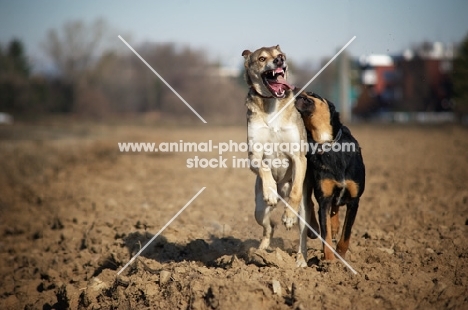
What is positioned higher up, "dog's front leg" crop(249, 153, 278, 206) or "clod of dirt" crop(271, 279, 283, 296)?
"dog's front leg" crop(249, 153, 278, 206)

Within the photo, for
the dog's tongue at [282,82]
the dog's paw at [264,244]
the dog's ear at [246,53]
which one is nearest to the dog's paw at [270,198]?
the dog's paw at [264,244]

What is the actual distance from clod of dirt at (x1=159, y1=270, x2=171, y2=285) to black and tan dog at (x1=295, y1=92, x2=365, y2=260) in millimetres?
1676

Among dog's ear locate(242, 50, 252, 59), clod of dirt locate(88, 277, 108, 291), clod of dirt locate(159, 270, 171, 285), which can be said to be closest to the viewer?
clod of dirt locate(159, 270, 171, 285)

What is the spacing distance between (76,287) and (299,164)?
10.2 ft

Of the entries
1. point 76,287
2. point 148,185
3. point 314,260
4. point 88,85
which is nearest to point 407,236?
point 314,260

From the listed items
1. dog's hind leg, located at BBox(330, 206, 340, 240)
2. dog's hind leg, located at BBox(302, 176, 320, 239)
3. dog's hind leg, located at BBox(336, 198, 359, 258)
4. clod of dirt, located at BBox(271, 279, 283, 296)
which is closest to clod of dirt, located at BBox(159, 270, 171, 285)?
clod of dirt, located at BBox(271, 279, 283, 296)

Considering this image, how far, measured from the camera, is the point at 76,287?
7742mm

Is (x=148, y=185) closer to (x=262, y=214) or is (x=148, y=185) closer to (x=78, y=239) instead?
(x=78, y=239)

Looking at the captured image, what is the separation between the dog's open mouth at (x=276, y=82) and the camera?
698cm

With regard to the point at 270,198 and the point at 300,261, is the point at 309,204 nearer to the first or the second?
the point at 270,198

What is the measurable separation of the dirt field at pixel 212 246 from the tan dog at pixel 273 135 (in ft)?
1.87

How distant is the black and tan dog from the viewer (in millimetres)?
6824

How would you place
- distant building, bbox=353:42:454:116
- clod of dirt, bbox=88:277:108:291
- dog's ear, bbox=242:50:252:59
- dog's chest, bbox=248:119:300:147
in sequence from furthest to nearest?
1. distant building, bbox=353:42:454:116
2. dog's ear, bbox=242:50:252:59
3. clod of dirt, bbox=88:277:108:291
4. dog's chest, bbox=248:119:300:147

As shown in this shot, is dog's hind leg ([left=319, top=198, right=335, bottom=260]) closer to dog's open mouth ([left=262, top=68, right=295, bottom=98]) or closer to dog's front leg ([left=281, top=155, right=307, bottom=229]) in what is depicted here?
dog's front leg ([left=281, top=155, right=307, bottom=229])
